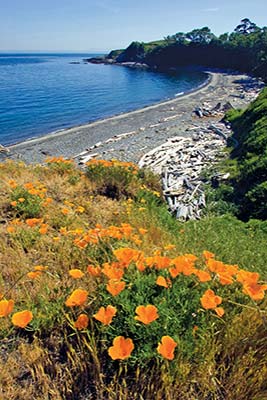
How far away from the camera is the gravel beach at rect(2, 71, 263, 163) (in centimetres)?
1945

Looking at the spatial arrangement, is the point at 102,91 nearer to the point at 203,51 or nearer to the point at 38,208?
the point at 38,208

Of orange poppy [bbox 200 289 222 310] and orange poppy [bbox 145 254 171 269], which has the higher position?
orange poppy [bbox 145 254 171 269]

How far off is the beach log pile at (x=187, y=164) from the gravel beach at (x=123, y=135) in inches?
60.4

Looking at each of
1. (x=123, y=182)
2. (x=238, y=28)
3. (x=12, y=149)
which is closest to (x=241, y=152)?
(x=123, y=182)

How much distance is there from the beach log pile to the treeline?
158ft

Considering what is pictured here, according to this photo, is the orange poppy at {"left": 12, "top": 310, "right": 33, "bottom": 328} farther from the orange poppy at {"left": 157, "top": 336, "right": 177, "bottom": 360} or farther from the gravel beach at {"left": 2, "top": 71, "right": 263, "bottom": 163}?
the gravel beach at {"left": 2, "top": 71, "right": 263, "bottom": 163}

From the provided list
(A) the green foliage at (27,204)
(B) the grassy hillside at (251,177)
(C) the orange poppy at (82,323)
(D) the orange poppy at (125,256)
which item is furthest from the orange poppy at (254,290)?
(B) the grassy hillside at (251,177)

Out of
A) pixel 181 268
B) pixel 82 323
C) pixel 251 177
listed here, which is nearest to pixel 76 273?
pixel 82 323

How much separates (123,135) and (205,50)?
2986 inches

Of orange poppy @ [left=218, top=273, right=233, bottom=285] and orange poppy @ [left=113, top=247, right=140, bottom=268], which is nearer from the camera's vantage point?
orange poppy @ [left=218, top=273, right=233, bottom=285]

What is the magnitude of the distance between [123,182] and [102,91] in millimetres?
43675

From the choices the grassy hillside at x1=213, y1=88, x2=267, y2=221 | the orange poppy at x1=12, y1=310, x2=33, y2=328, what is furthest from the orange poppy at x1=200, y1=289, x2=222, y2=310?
the grassy hillside at x1=213, y1=88, x2=267, y2=221

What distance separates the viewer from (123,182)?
24.7ft

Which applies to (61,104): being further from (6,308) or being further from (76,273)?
(6,308)
